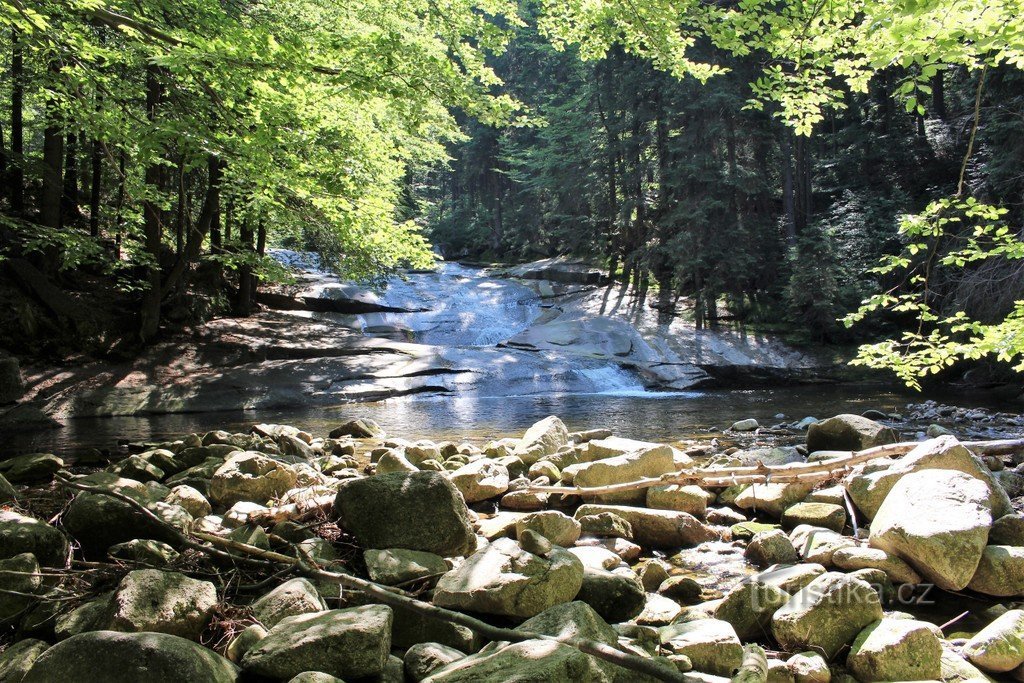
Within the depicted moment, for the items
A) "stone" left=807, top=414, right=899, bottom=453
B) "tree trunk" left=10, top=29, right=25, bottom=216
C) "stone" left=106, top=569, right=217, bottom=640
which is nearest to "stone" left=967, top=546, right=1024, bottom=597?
"stone" left=807, top=414, right=899, bottom=453

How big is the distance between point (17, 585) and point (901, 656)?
4264 mm

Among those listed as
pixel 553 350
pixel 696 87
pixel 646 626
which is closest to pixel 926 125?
pixel 696 87

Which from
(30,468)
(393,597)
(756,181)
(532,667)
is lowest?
(30,468)

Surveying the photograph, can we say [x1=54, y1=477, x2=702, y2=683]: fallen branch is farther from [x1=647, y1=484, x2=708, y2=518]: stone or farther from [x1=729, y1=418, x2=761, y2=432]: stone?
[x1=729, y1=418, x2=761, y2=432]: stone

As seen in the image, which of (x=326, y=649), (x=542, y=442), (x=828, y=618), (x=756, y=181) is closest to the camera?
(x=326, y=649)

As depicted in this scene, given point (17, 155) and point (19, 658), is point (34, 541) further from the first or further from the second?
point (17, 155)

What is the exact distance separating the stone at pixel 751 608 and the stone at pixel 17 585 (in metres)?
3.52

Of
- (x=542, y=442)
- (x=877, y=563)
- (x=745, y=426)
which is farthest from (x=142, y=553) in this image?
(x=745, y=426)

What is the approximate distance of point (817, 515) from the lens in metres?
4.72

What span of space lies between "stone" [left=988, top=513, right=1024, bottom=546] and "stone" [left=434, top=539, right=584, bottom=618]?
2.86 metres

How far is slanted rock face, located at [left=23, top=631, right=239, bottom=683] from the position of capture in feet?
7.23

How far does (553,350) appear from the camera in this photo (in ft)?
61.2

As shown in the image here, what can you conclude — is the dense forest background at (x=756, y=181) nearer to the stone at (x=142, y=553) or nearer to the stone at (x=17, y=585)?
the stone at (x=142, y=553)

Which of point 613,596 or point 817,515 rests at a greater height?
point 817,515
